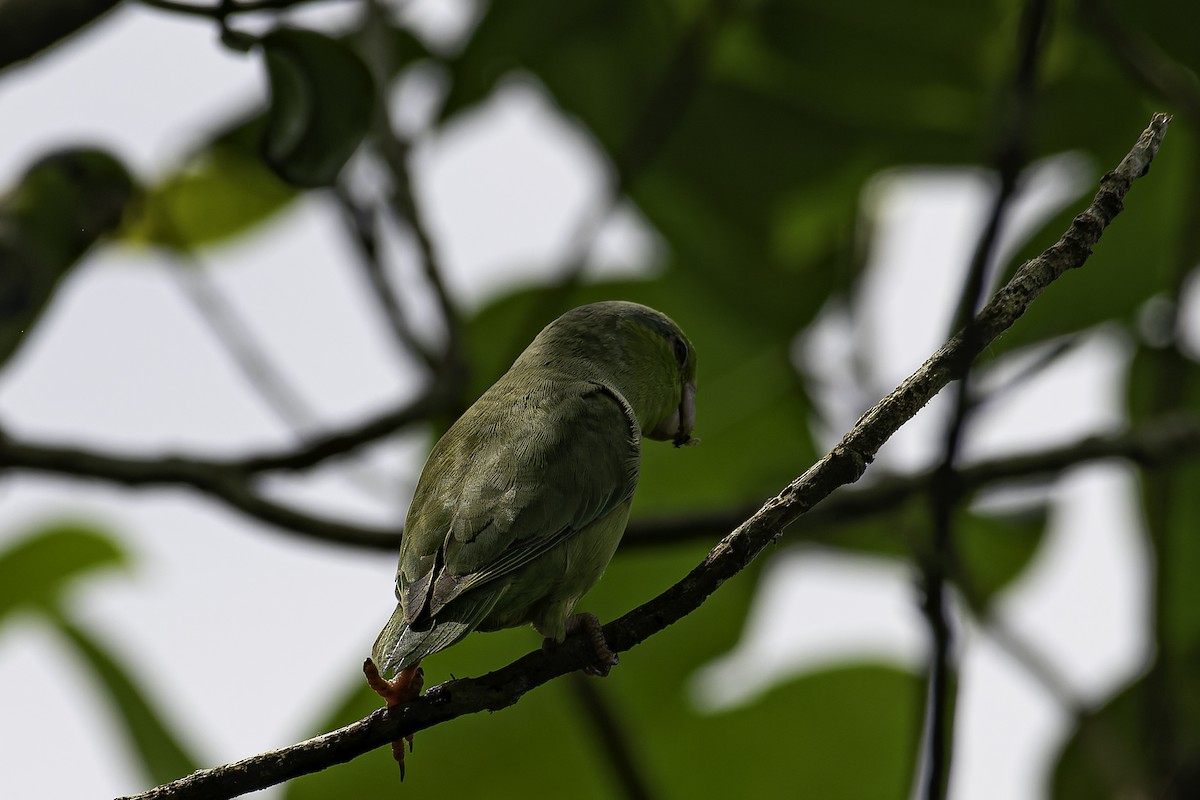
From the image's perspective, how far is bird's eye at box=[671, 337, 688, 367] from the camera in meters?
1.37

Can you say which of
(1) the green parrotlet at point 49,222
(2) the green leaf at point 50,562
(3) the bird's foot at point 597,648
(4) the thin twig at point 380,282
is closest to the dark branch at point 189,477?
(1) the green parrotlet at point 49,222

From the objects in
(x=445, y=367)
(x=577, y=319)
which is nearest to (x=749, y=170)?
(x=445, y=367)

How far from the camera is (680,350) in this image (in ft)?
4.53

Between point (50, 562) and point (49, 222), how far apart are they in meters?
1.72

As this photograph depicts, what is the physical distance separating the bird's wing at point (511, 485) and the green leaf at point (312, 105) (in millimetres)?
285

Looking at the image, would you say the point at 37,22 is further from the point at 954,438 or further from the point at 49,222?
the point at 954,438

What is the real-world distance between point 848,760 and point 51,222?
2.09 meters

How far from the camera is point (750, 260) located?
2.90 meters

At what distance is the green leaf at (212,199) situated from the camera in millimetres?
3301

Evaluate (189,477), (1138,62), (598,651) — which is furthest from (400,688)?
(1138,62)

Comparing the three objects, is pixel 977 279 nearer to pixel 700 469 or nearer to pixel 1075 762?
pixel 700 469

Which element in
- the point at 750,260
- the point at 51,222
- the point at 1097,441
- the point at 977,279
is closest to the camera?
the point at 977,279

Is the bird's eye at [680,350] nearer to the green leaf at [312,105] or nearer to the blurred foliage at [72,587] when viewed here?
the green leaf at [312,105]

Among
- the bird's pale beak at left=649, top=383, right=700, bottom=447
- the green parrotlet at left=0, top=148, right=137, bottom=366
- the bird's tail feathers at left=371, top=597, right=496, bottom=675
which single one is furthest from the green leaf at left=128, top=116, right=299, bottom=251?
the bird's tail feathers at left=371, top=597, right=496, bottom=675
